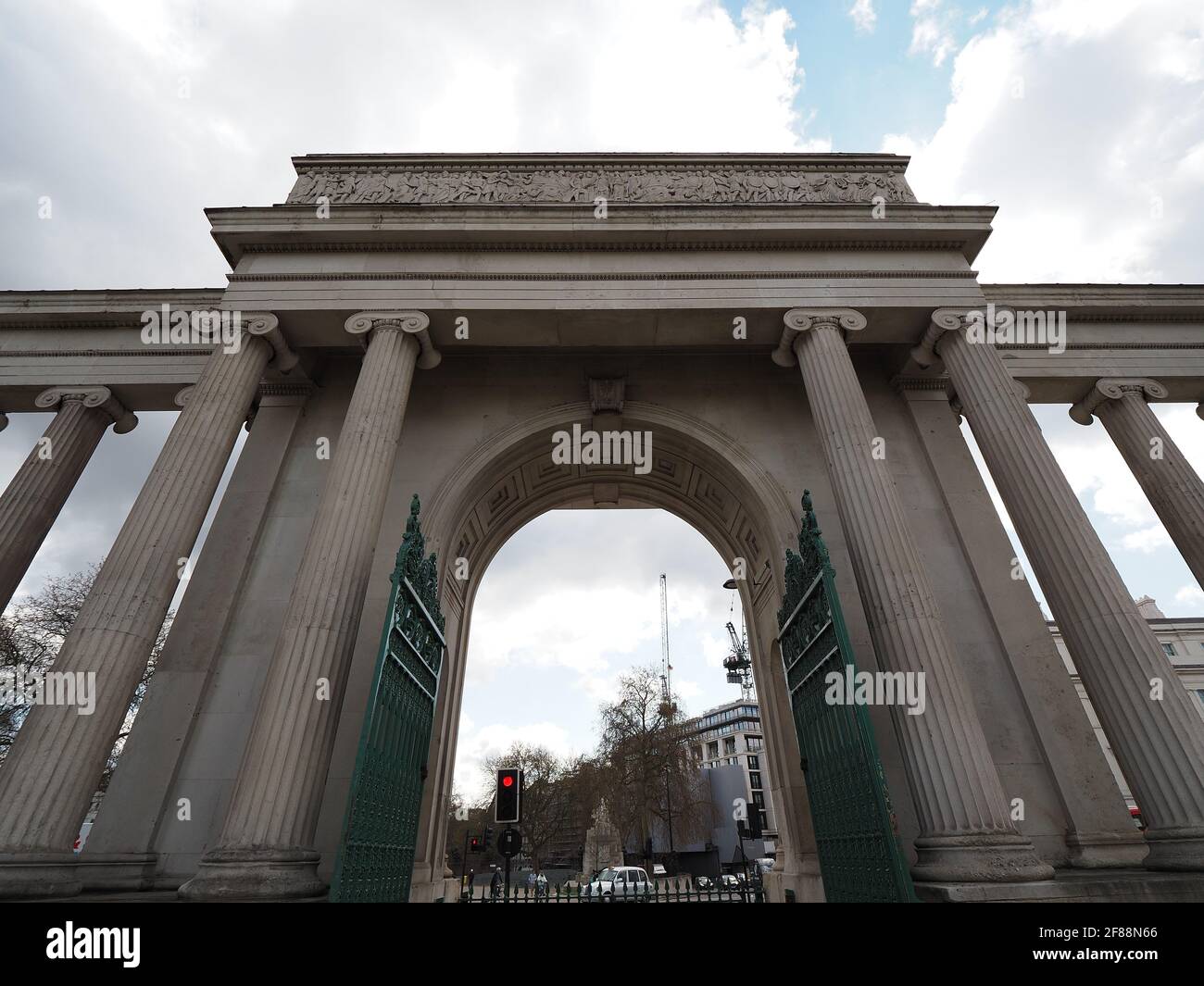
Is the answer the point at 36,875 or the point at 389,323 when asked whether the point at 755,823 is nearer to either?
the point at 36,875

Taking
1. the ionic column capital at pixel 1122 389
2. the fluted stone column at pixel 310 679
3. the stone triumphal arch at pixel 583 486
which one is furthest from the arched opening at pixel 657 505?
the ionic column capital at pixel 1122 389

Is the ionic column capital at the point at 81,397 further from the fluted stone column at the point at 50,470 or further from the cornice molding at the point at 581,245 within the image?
the cornice molding at the point at 581,245

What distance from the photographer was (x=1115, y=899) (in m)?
6.27

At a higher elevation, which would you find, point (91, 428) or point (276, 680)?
point (91, 428)

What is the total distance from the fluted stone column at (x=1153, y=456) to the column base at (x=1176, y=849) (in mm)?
5997

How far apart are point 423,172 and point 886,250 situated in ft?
31.8

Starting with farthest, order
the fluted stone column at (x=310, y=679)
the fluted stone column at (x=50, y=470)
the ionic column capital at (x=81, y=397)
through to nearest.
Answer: the ionic column capital at (x=81, y=397) → the fluted stone column at (x=50, y=470) → the fluted stone column at (x=310, y=679)

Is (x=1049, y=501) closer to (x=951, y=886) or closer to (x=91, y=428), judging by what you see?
(x=951, y=886)

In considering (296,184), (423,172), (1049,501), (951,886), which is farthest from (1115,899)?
(296,184)

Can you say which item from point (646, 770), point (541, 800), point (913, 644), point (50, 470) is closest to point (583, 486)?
point (913, 644)

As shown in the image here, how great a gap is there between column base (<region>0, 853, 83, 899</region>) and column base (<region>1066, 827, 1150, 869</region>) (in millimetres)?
12507

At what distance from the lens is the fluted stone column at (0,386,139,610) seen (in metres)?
10.6

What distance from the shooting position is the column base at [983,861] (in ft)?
20.1

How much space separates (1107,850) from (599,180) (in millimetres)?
14288
